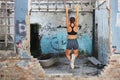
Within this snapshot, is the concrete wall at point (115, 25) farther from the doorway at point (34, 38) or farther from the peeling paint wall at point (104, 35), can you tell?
the doorway at point (34, 38)

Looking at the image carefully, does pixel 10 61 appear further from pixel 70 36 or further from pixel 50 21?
pixel 50 21

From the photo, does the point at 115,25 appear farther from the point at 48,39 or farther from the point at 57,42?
the point at 48,39

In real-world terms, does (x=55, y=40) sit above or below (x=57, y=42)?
above

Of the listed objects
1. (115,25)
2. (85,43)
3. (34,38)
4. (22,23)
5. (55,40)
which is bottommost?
(85,43)

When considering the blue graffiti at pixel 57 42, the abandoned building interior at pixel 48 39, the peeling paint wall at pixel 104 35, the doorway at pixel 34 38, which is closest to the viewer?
the abandoned building interior at pixel 48 39

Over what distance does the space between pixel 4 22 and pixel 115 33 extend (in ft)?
13.7

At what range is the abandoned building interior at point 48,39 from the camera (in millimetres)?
10219

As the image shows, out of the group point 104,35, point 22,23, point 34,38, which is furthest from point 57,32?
point 22,23

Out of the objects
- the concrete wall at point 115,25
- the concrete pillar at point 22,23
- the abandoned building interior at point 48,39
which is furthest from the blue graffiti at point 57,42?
the concrete pillar at point 22,23

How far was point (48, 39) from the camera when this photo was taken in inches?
661

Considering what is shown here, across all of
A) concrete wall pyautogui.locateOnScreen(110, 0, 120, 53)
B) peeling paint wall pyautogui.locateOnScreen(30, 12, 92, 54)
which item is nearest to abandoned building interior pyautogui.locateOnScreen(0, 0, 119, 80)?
peeling paint wall pyautogui.locateOnScreen(30, 12, 92, 54)

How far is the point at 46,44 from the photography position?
55.1ft

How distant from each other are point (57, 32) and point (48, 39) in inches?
25.5

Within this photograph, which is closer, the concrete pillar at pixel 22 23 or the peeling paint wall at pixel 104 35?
the concrete pillar at pixel 22 23
